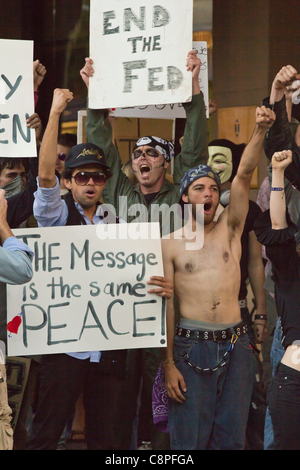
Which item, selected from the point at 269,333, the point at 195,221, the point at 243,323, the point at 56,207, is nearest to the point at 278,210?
the point at 195,221

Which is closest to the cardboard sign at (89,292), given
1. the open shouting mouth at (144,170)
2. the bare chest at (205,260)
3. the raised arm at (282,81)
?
the bare chest at (205,260)

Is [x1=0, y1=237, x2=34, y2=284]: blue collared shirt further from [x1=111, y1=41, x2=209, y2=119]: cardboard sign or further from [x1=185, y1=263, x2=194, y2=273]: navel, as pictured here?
[x1=111, y1=41, x2=209, y2=119]: cardboard sign

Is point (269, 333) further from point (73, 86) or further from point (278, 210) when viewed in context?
point (73, 86)

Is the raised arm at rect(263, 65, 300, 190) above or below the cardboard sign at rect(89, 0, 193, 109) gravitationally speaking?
below

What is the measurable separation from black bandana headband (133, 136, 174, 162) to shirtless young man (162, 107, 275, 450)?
1.12ft

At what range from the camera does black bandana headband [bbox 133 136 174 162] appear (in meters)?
3.39

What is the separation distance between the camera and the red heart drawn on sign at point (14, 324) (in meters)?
3.13

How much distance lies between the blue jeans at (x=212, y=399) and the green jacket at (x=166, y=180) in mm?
720

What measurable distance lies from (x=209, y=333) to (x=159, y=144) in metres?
1.14

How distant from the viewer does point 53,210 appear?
3.13 metres

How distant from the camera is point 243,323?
10.3 feet

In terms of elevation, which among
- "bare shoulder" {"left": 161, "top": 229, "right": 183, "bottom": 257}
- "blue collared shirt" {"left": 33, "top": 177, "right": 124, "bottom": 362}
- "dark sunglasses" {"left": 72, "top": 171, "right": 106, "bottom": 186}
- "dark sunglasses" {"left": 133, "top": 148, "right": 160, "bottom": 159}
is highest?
"dark sunglasses" {"left": 133, "top": 148, "right": 160, "bottom": 159}

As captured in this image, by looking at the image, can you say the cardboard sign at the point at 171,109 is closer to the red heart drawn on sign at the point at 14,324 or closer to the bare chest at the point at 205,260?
the bare chest at the point at 205,260

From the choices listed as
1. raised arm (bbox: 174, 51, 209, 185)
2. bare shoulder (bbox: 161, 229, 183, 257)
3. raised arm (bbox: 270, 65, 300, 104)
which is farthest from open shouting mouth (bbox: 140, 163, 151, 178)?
raised arm (bbox: 270, 65, 300, 104)
